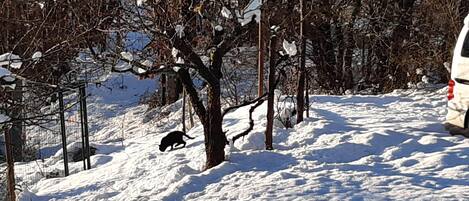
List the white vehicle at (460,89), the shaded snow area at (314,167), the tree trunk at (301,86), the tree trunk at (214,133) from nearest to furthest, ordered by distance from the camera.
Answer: the shaded snow area at (314,167) → the white vehicle at (460,89) → the tree trunk at (214,133) → the tree trunk at (301,86)

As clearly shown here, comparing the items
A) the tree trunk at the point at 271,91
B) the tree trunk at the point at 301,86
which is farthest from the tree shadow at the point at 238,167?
the tree trunk at the point at 301,86

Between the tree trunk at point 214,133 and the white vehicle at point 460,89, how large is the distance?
3.04 meters

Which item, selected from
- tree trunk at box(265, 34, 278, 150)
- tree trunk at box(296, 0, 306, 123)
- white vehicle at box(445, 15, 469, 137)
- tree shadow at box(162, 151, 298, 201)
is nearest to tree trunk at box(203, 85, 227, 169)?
tree shadow at box(162, 151, 298, 201)

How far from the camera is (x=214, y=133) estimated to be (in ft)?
26.4

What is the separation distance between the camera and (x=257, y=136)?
8984mm

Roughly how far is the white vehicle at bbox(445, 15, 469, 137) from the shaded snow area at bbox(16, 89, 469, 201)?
21 centimetres

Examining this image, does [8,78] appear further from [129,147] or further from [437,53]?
[437,53]

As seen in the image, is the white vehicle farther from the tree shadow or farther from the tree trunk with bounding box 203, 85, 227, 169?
the tree trunk with bounding box 203, 85, 227, 169

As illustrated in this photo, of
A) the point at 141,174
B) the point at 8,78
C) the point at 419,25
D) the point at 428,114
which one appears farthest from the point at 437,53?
the point at 8,78

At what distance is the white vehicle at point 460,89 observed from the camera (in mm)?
7730

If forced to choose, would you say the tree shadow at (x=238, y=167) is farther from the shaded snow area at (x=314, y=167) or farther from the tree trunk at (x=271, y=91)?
the tree trunk at (x=271, y=91)

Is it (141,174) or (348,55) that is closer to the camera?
(141,174)

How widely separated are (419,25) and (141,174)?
11.8 meters

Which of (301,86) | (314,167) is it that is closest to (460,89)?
(314,167)
